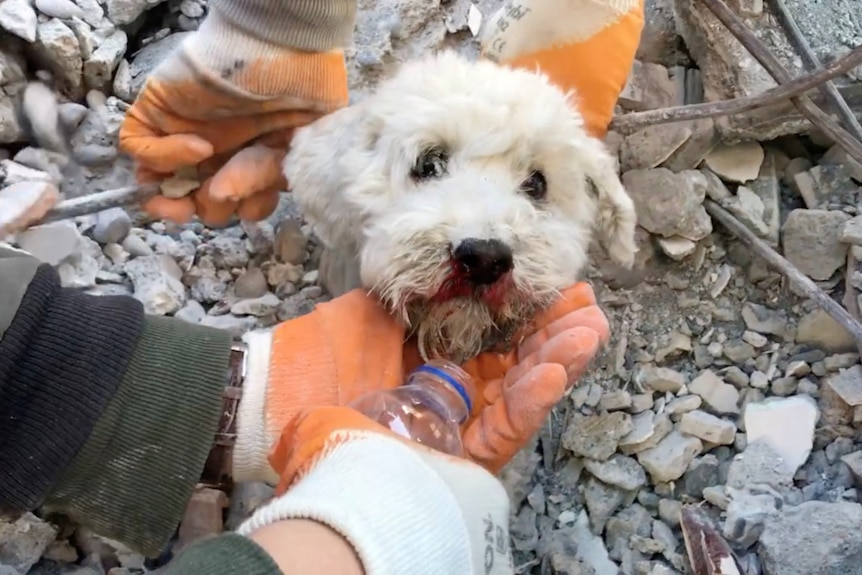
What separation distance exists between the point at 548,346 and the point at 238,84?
2.16ft

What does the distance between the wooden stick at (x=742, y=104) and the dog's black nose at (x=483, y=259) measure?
66 cm

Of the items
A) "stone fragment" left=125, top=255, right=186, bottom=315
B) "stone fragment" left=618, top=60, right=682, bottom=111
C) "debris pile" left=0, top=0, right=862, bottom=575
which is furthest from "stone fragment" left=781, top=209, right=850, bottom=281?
"stone fragment" left=125, top=255, right=186, bottom=315

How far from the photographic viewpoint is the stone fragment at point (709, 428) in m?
1.56

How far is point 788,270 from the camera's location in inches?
65.7

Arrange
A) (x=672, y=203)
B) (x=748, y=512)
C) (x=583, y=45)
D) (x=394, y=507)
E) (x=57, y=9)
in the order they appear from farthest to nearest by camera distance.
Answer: (x=57, y=9), (x=672, y=203), (x=583, y=45), (x=748, y=512), (x=394, y=507)

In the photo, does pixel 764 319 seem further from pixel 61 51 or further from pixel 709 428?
pixel 61 51

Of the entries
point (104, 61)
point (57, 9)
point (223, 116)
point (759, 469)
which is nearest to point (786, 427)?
point (759, 469)

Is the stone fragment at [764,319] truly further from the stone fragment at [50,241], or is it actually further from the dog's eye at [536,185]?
the stone fragment at [50,241]

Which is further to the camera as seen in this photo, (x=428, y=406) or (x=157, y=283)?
(x=157, y=283)

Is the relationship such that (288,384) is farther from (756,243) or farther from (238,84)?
(756,243)

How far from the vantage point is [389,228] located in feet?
4.04

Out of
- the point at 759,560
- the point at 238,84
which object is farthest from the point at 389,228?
the point at 759,560

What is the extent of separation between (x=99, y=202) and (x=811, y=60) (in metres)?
1.31

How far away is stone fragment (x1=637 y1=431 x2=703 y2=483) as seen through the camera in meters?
1.54
